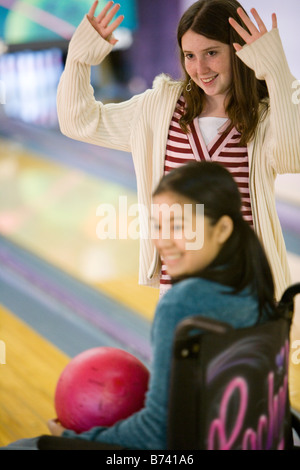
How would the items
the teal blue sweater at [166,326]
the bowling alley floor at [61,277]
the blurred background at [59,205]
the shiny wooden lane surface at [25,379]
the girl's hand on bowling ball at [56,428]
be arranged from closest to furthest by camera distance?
1. the teal blue sweater at [166,326]
2. the girl's hand on bowling ball at [56,428]
3. the shiny wooden lane surface at [25,379]
4. the bowling alley floor at [61,277]
5. the blurred background at [59,205]

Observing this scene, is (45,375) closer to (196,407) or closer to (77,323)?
(77,323)

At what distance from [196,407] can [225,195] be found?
0.39 meters

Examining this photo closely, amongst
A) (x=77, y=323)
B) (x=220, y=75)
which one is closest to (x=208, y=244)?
(x=220, y=75)

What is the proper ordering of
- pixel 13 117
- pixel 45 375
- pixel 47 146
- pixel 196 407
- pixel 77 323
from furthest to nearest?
pixel 13 117
pixel 47 146
pixel 77 323
pixel 45 375
pixel 196 407

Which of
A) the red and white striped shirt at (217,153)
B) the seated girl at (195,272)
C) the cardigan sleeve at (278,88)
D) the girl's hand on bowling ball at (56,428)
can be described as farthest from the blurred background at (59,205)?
the cardigan sleeve at (278,88)

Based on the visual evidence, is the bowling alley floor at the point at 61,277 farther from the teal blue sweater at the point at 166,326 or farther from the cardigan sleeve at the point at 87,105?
the teal blue sweater at the point at 166,326

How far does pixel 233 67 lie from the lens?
5.98 ft

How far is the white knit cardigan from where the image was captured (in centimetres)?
172

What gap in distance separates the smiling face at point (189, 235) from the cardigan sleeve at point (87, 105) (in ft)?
2.27

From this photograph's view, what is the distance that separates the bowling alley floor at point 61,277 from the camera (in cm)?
289

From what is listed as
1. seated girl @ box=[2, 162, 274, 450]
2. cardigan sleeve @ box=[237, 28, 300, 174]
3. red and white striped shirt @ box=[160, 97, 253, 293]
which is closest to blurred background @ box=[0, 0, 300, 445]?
red and white striped shirt @ box=[160, 97, 253, 293]

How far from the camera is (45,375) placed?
9.49 ft

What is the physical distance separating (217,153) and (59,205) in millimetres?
3506

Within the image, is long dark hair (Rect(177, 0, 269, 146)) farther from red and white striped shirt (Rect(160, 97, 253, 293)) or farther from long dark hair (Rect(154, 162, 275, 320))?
long dark hair (Rect(154, 162, 275, 320))
